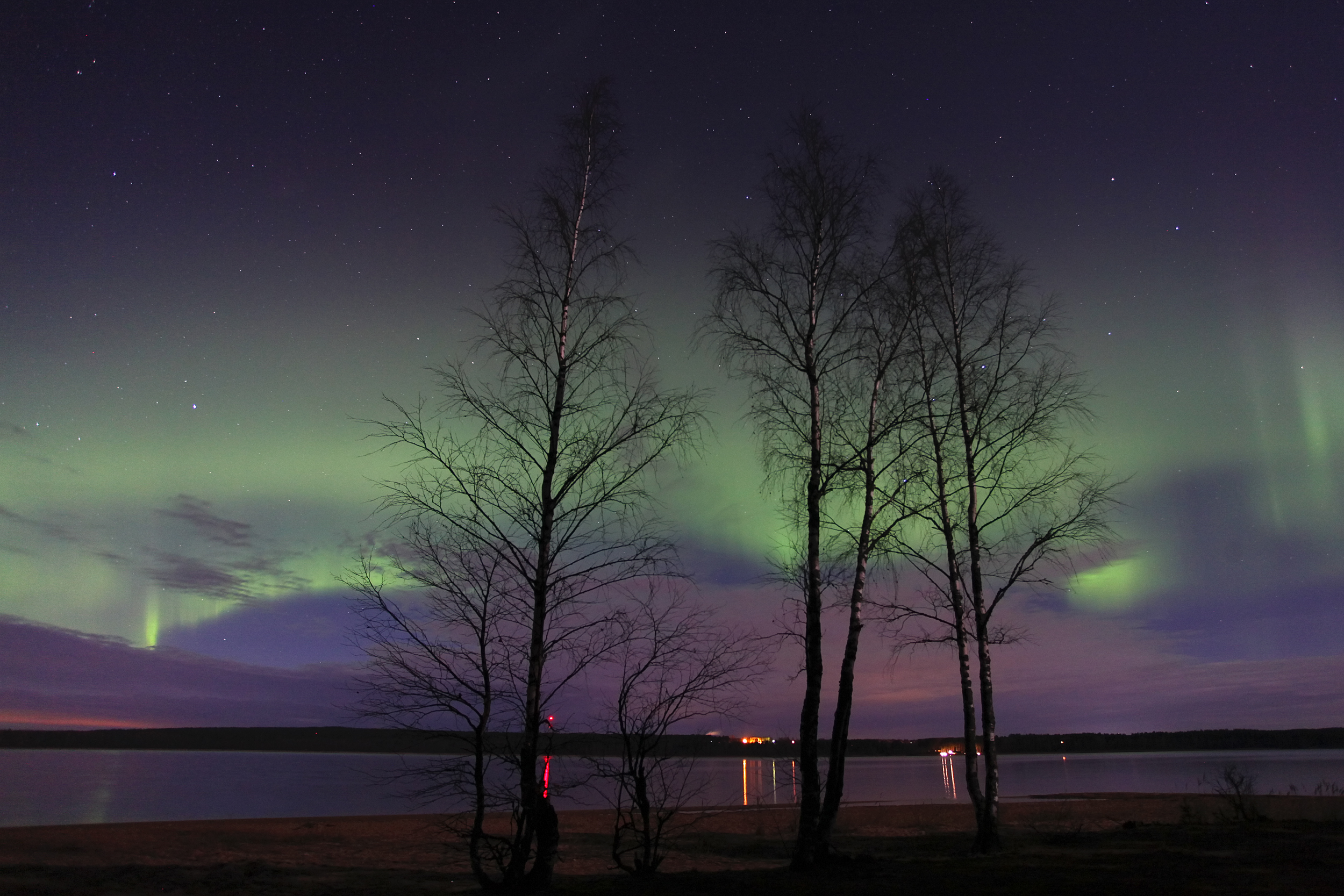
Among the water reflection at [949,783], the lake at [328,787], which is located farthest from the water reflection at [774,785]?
the water reflection at [949,783]

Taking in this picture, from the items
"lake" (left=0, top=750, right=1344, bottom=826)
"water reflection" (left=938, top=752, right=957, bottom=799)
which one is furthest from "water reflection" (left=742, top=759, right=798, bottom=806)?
"water reflection" (left=938, top=752, right=957, bottom=799)

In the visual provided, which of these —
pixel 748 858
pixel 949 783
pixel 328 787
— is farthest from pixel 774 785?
pixel 748 858

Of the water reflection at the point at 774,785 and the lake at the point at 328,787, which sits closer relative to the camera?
the water reflection at the point at 774,785

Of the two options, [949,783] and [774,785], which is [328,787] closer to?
[774,785]

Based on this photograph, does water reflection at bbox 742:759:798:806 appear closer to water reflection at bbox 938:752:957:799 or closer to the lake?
the lake

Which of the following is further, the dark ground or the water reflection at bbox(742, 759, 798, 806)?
the water reflection at bbox(742, 759, 798, 806)

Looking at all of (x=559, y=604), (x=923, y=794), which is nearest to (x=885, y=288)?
(x=559, y=604)

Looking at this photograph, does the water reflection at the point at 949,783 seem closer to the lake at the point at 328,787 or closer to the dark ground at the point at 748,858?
the lake at the point at 328,787

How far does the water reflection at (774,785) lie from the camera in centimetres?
1512

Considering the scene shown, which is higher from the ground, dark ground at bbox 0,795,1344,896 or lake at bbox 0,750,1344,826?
dark ground at bbox 0,795,1344,896

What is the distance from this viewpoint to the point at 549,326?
1339 cm

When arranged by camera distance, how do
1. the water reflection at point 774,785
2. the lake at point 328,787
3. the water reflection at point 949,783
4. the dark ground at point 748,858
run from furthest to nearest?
the water reflection at point 949,783 < the lake at point 328,787 < the water reflection at point 774,785 < the dark ground at point 748,858

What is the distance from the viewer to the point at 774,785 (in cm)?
9025

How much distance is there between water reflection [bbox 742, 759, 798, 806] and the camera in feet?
49.6
